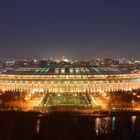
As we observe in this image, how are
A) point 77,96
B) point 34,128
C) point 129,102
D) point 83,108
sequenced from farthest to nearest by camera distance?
point 77,96 → point 129,102 → point 83,108 → point 34,128

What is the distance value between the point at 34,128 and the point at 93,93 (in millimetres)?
13653

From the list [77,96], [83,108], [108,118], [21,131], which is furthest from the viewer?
[77,96]

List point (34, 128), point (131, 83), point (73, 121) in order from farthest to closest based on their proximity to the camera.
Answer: point (131, 83) < point (73, 121) < point (34, 128)

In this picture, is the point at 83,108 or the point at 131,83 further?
the point at 131,83

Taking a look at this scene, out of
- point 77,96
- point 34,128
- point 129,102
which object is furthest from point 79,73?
point 34,128

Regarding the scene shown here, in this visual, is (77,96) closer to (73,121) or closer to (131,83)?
(131,83)

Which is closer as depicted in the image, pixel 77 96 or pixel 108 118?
pixel 108 118

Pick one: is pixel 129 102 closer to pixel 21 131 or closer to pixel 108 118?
pixel 108 118

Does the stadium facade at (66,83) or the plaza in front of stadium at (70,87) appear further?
the stadium facade at (66,83)

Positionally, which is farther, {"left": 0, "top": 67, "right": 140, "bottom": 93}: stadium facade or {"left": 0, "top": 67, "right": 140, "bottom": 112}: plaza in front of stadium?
{"left": 0, "top": 67, "right": 140, "bottom": 93}: stadium facade

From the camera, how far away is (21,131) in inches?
593

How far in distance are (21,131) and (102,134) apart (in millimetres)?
2750

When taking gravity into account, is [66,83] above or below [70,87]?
above

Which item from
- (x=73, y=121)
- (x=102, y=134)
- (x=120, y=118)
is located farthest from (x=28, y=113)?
(x=102, y=134)
